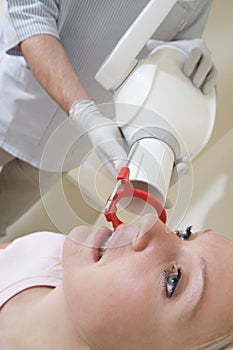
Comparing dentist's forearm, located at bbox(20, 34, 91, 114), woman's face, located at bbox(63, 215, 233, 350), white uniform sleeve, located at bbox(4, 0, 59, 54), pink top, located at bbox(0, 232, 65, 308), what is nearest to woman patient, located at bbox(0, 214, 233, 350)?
woman's face, located at bbox(63, 215, 233, 350)

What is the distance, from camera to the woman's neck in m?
0.72

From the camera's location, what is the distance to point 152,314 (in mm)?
632

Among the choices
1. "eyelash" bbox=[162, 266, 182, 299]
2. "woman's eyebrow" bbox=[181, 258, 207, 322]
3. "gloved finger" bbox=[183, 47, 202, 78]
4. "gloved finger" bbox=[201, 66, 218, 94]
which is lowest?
"eyelash" bbox=[162, 266, 182, 299]

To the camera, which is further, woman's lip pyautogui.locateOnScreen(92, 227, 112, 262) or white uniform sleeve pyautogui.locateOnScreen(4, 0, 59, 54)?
white uniform sleeve pyautogui.locateOnScreen(4, 0, 59, 54)

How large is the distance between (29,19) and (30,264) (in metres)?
0.55

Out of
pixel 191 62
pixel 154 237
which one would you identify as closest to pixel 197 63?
pixel 191 62

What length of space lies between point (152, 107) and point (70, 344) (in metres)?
0.49

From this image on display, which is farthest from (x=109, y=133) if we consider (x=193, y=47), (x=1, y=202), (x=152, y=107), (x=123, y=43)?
(x=1, y=202)

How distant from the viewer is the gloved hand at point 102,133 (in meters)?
0.85

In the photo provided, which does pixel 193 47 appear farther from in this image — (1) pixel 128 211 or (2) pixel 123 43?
(1) pixel 128 211

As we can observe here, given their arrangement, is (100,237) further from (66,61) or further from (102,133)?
(66,61)

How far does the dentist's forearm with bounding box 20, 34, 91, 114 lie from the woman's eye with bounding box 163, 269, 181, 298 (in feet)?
1.62

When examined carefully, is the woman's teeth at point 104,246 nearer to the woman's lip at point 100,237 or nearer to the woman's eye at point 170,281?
the woman's lip at point 100,237

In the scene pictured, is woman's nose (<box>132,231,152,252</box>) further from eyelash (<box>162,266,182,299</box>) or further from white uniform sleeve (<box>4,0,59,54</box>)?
white uniform sleeve (<box>4,0,59,54</box>)
